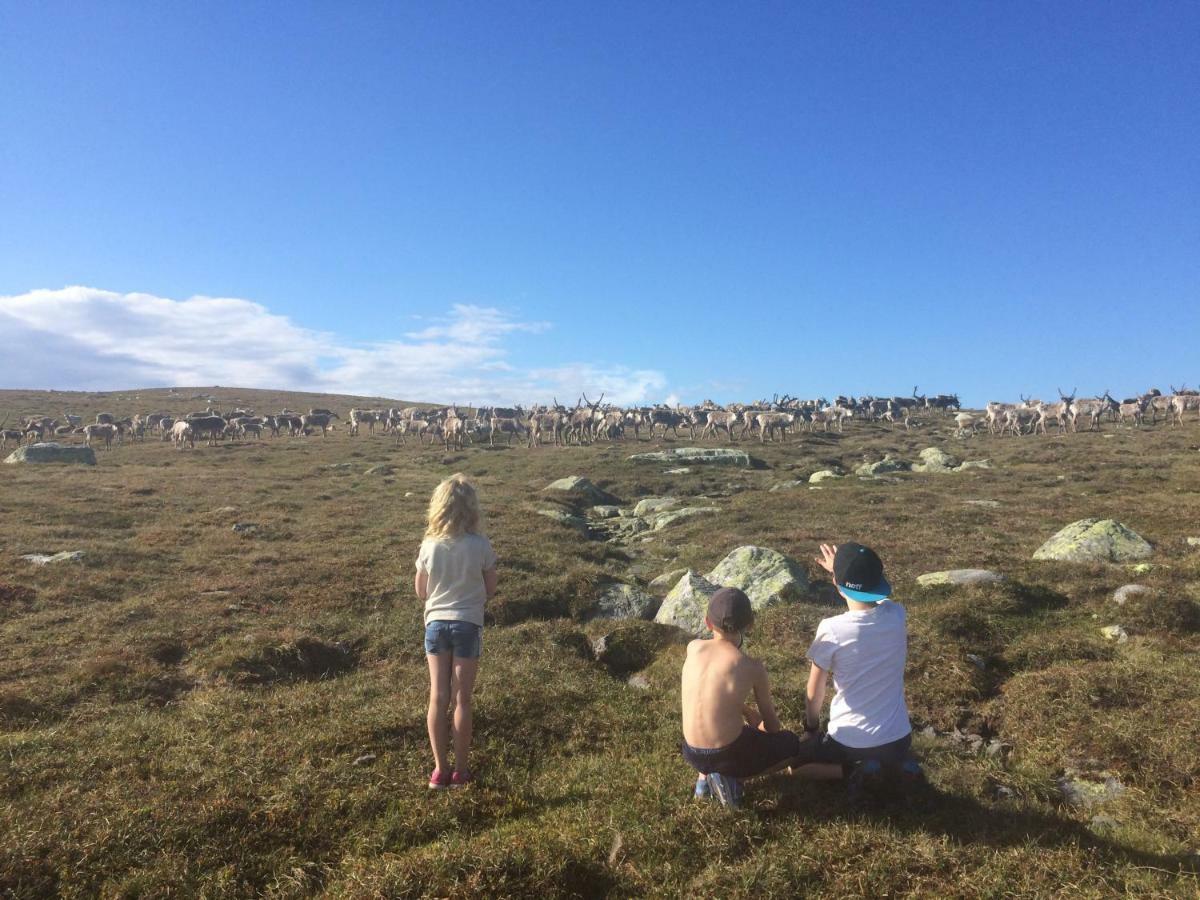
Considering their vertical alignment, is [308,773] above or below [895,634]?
below

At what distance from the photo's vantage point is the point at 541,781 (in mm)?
7344

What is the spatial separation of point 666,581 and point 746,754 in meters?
11.0

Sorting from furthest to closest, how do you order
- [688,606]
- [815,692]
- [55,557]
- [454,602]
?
1. [55,557]
2. [688,606]
3. [454,602]
4. [815,692]

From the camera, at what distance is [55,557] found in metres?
18.3

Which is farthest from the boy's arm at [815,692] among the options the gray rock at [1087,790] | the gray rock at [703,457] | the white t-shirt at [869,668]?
the gray rock at [703,457]

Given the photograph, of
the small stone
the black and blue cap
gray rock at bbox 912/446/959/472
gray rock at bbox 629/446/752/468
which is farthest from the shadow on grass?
gray rock at bbox 629/446/752/468

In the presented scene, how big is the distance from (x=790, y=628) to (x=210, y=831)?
9886 mm

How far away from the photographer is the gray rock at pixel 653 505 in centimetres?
3019

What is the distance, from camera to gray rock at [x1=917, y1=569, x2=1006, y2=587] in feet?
45.8

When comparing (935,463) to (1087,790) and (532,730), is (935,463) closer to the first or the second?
(1087,790)

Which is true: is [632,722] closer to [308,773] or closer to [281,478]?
[308,773]

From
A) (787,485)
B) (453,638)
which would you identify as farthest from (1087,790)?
(787,485)

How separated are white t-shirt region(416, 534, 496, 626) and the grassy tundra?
77.0 inches

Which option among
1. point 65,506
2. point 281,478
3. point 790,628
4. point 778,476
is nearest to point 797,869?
point 790,628
